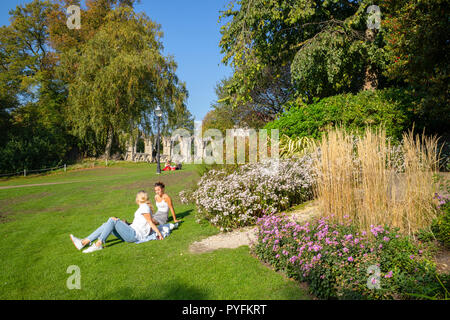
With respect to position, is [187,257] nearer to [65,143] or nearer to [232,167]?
[232,167]

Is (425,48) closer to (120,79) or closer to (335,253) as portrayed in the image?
(335,253)

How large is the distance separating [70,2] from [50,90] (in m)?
10.1

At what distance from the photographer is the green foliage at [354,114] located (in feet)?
26.0

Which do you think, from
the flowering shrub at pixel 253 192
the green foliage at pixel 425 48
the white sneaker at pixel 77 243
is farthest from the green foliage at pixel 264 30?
the white sneaker at pixel 77 243

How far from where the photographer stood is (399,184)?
12.8ft

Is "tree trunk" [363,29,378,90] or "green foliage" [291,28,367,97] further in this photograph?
"tree trunk" [363,29,378,90]

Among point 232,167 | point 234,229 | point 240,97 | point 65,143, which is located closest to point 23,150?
point 65,143

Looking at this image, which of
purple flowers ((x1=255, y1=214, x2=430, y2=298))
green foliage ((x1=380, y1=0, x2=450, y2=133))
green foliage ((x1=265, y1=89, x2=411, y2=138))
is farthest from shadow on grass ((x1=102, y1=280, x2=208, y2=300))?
green foliage ((x1=380, y1=0, x2=450, y2=133))

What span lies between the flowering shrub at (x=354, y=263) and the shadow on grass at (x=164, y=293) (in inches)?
46.1

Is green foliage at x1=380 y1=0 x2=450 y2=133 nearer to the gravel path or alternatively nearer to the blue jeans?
the gravel path

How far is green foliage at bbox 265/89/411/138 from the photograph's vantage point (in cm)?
792

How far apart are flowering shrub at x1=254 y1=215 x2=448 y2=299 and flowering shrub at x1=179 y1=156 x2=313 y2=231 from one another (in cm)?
203

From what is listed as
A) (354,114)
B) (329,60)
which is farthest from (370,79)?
(354,114)

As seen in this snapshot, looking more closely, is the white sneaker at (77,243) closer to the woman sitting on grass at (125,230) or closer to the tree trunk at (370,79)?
the woman sitting on grass at (125,230)
